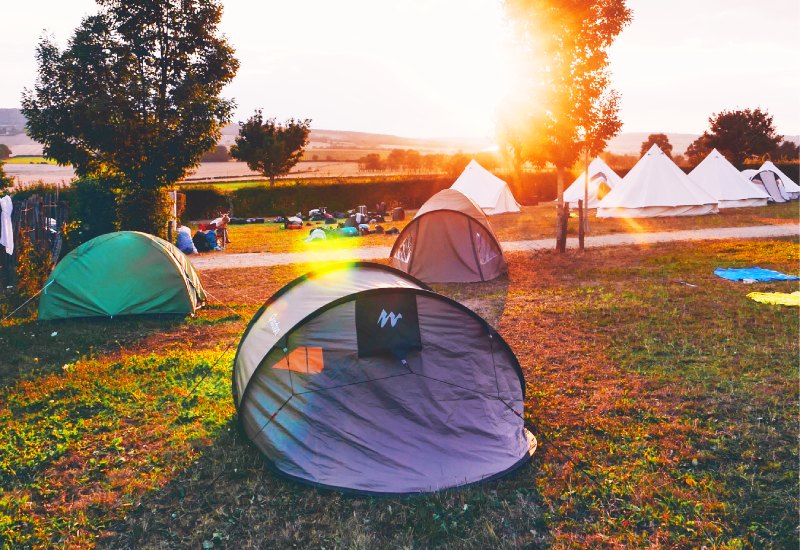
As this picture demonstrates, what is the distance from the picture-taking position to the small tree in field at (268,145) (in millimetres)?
42781

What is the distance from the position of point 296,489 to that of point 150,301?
21.1ft

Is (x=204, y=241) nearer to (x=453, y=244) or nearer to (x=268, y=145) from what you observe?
(x=453, y=244)

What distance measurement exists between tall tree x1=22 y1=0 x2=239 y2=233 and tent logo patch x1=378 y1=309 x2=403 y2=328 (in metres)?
13.7

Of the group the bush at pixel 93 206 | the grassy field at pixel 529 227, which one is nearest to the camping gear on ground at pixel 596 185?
the grassy field at pixel 529 227

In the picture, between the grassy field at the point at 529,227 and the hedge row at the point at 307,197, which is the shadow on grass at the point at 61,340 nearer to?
the grassy field at the point at 529,227

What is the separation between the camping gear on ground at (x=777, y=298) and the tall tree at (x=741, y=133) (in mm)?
44977

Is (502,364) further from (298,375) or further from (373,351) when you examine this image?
(298,375)

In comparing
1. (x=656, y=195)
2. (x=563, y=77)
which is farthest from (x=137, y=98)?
(x=656, y=195)

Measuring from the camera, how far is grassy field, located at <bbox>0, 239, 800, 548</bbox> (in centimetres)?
422

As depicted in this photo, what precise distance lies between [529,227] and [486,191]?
284 inches

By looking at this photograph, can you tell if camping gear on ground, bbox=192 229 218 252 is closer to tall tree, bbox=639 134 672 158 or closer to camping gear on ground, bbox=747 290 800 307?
camping gear on ground, bbox=747 290 800 307

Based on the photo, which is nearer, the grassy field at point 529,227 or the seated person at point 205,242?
the seated person at point 205,242

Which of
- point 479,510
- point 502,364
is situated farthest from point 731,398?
point 479,510

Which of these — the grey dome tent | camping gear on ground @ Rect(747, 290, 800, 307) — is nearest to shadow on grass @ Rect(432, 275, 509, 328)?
the grey dome tent
